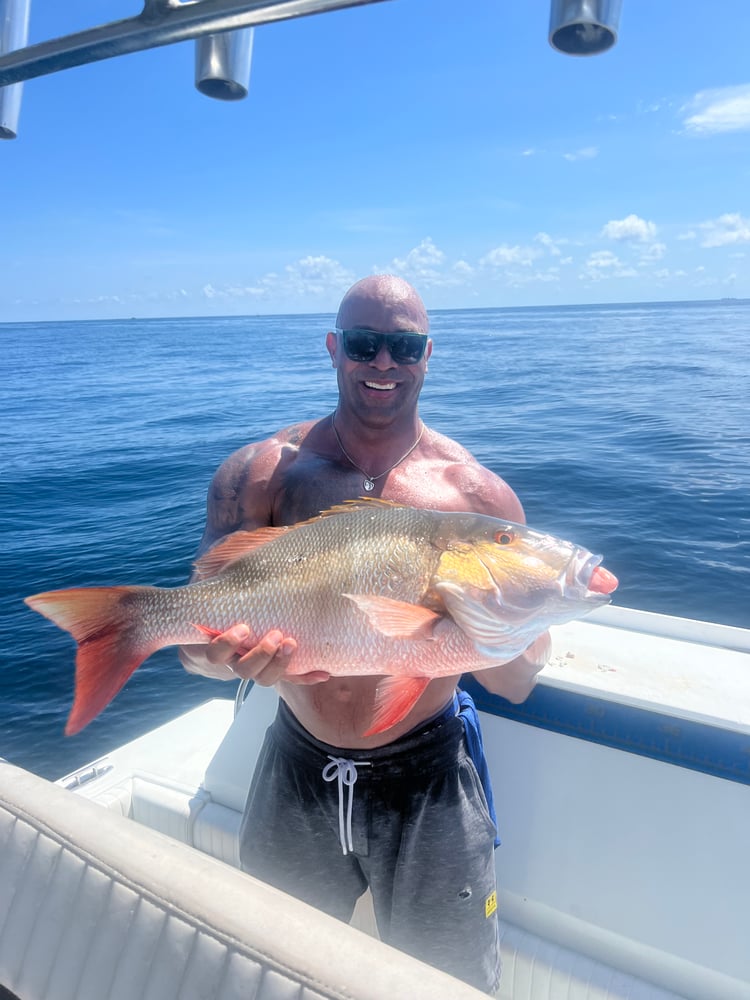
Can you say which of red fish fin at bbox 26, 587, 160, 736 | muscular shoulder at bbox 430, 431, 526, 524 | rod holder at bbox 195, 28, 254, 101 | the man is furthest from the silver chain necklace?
rod holder at bbox 195, 28, 254, 101

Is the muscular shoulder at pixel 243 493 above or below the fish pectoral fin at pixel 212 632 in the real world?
above

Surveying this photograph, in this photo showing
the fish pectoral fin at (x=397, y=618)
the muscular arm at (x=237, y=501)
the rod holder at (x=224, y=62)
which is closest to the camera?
the fish pectoral fin at (x=397, y=618)

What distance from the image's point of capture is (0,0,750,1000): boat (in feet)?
4.62

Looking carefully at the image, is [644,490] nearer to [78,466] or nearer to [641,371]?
[78,466]

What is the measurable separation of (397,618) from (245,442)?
1407 cm

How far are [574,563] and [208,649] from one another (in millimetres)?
1181

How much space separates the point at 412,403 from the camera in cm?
260

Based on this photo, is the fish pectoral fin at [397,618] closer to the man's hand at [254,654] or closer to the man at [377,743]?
the man's hand at [254,654]

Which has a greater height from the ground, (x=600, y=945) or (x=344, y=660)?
(x=344, y=660)

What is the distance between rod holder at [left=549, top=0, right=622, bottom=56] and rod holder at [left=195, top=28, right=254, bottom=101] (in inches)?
42.6

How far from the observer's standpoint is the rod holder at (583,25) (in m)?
1.47

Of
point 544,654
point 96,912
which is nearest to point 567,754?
point 544,654

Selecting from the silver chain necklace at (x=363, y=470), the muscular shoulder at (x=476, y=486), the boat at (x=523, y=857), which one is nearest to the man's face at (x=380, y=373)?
the silver chain necklace at (x=363, y=470)

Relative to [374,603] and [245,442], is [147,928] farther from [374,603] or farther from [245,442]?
[245,442]
